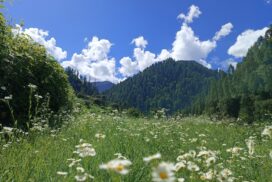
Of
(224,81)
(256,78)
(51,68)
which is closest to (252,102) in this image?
(256,78)

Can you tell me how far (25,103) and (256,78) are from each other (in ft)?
292

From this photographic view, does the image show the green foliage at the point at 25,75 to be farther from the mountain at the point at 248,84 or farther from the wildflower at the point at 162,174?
the mountain at the point at 248,84

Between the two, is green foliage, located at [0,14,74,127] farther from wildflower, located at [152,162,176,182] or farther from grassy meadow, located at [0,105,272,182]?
wildflower, located at [152,162,176,182]

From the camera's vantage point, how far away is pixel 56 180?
3896 mm

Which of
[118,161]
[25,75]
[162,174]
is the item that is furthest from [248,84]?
[162,174]

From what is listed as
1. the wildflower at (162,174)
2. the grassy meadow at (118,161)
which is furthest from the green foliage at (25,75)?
the wildflower at (162,174)

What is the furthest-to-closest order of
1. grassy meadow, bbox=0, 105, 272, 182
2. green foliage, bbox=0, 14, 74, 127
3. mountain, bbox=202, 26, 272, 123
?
mountain, bbox=202, 26, 272, 123 → green foliage, bbox=0, 14, 74, 127 → grassy meadow, bbox=0, 105, 272, 182

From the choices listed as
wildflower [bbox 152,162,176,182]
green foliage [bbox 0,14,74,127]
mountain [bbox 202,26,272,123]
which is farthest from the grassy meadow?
mountain [bbox 202,26,272,123]

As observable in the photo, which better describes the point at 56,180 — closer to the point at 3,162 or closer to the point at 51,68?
the point at 3,162

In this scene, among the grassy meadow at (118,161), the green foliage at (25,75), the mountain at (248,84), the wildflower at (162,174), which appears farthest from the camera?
the mountain at (248,84)

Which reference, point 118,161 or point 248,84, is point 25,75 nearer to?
point 118,161

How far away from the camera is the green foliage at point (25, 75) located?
26.7ft

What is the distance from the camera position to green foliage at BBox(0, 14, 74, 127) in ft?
26.7

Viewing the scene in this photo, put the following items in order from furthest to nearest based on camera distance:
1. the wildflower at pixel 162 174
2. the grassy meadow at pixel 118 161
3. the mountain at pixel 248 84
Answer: the mountain at pixel 248 84
the grassy meadow at pixel 118 161
the wildflower at pixel 162 174
